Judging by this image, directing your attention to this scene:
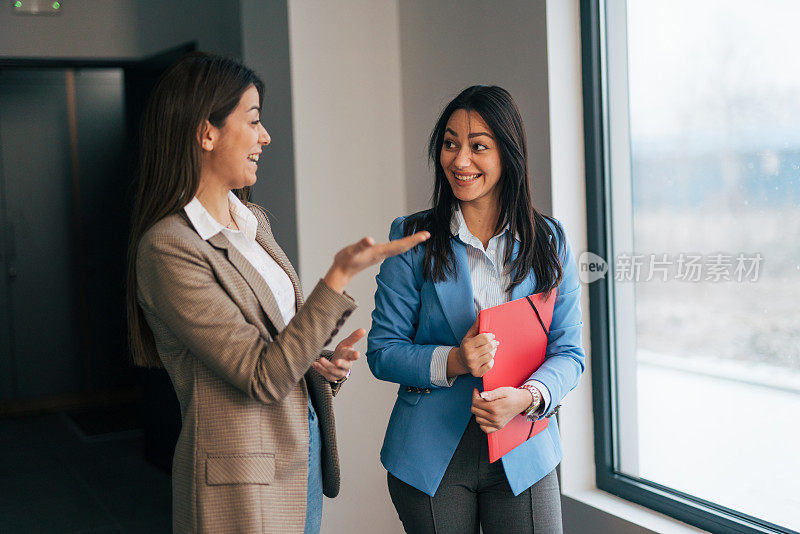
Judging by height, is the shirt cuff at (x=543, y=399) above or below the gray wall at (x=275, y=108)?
below

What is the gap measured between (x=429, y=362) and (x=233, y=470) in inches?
19.2

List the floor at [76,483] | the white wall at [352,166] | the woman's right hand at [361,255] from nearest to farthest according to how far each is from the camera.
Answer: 1. the woman's right hand at [361,255]
2. the white wall at [352,166]
3. the floor at [76,483]

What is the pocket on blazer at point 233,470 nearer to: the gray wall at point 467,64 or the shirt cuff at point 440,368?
the shirt cuff at point 440,368

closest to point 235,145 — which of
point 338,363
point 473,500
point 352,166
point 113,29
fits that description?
point 338,363

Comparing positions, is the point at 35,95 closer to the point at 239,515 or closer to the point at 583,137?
the point at 583,137

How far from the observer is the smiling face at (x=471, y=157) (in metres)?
1.65

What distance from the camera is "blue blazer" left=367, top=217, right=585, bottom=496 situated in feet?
5.27

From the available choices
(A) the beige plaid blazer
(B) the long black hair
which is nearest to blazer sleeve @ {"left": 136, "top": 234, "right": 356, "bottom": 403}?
(A) the beige plaid blazer

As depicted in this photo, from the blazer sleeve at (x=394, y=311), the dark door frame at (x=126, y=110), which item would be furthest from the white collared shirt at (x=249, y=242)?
the dark door frame at (x=126, y=110)

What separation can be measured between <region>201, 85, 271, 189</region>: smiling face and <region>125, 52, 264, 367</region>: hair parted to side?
0.05 ft

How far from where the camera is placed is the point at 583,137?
2.42 metres

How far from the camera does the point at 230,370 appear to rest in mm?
1267

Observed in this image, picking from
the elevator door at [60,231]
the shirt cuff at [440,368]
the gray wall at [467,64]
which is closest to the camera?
the shirt cuff at [440,368]

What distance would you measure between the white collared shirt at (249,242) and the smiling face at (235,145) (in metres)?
0.08
